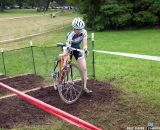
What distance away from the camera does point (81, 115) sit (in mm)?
7371

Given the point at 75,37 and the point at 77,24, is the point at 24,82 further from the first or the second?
the point at 77,24

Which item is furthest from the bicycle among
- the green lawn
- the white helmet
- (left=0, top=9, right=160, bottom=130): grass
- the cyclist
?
the green lawn

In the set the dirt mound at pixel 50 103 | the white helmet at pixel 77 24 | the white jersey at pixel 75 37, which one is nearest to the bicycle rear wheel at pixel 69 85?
the dirt mound at pixel 50 103

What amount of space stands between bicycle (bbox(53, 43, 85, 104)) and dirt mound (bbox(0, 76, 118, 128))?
0.17 m

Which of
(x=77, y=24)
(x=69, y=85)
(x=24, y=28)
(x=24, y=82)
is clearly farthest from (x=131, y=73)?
(x=24, y=28)

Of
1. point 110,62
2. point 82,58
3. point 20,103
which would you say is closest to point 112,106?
point 82,58

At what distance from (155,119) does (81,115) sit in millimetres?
1440

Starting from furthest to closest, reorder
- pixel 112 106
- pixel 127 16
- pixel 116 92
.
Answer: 1. pixel 127 16
2. pixel 116 92
3. pixel 112 106

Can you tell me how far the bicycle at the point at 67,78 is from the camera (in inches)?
321

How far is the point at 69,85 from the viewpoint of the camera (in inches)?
330

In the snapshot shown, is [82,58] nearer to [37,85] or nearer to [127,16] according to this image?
[37,85]

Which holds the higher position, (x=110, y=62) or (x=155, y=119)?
(x=155, y=119)

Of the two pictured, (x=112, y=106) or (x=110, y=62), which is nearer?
(x=112, y=106)

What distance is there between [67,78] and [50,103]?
0.66m
